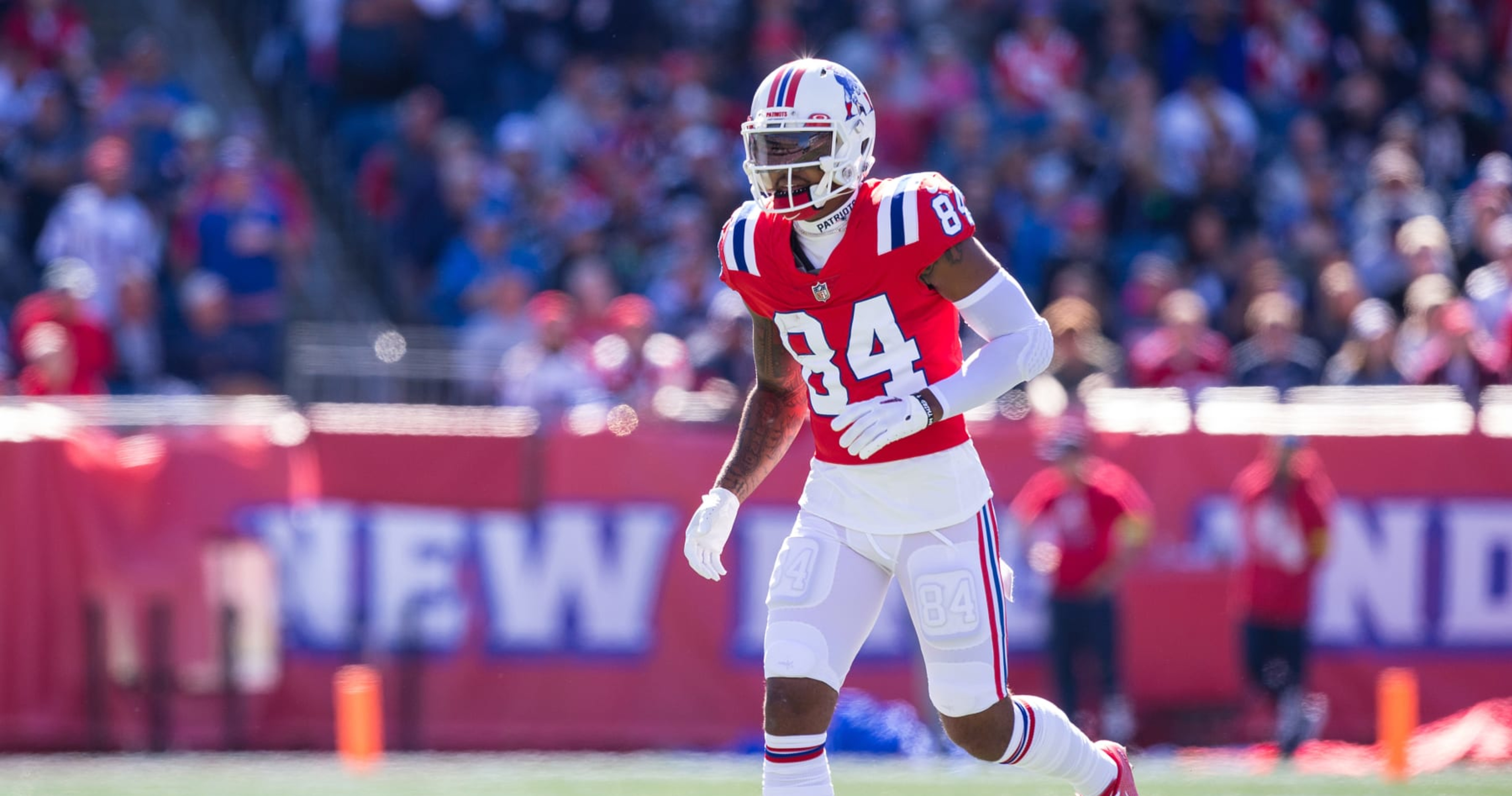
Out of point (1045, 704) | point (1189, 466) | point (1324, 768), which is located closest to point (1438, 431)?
point (1189, 466)

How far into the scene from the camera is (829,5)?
1387 centimetres

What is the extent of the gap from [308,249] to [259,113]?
1245 mm

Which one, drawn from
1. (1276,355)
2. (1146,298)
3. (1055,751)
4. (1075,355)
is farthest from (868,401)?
(1146,298)

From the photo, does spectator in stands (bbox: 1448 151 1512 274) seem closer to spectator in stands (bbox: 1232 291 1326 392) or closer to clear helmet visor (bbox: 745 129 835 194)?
spectator in stands (bbox: 1232 291 1326 392)

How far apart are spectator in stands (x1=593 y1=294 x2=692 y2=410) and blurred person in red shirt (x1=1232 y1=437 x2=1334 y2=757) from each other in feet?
9.39

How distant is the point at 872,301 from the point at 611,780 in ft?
10.4

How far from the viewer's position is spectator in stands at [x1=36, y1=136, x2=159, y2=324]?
1102cm

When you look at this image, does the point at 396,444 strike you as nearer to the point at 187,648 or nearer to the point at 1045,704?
the point at 187,648

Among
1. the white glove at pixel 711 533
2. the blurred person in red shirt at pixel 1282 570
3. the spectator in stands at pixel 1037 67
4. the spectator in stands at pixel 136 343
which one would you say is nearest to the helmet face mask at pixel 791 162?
the white glove at pixel 711 533

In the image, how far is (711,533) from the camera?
4789mm

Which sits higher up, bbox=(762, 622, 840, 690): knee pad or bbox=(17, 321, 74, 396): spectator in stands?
bbox=(17, 321, 74, 396): spectator in stands

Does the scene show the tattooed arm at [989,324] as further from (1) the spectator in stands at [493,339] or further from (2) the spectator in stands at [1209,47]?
(2) the spectator in stands at [1209,47]

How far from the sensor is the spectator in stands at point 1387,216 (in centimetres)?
1154

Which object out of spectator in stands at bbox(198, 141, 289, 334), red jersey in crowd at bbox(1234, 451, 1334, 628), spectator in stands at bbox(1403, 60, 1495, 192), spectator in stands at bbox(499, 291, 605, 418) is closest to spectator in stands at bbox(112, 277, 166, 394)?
spectator in stands at bbox(198, 141, 289, 334)
